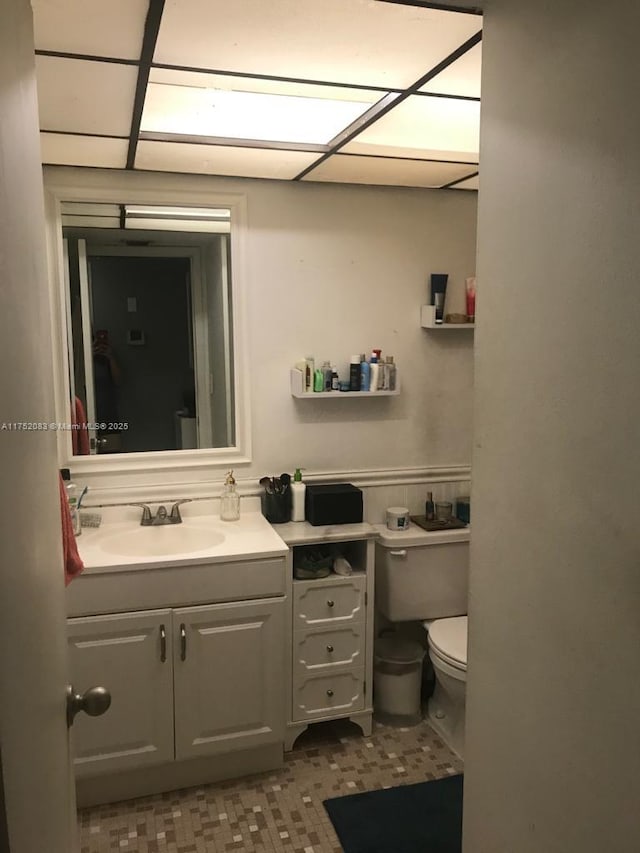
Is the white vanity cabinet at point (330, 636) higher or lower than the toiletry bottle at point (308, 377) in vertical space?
lower

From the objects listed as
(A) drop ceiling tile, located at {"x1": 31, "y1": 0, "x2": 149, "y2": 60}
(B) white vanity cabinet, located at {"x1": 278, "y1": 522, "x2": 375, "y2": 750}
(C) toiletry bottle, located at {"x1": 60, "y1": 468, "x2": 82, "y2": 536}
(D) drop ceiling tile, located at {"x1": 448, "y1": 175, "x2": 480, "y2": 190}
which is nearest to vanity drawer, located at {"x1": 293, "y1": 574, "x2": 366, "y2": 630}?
(B) white vanity cabinet, located at {"x1": 278, "y1": 522, "x2": 375, "y2": 750}

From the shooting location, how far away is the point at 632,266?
0.87 m

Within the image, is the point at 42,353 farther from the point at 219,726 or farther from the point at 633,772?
the point at 219,726

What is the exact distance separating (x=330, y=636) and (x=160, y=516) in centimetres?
77

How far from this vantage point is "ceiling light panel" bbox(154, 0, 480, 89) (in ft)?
4.16

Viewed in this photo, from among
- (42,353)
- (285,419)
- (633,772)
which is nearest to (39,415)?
(42,353)

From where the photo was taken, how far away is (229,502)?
257cm

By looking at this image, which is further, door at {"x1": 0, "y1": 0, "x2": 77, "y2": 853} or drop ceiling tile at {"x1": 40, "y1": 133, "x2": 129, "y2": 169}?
drop ceiling tile at {"x1": 40, "y1": 133, "x2": 129, "y2": 169}

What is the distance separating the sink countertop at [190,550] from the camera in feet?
7.04

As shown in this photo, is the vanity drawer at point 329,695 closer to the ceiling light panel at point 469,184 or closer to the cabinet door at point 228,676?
the cabinet door at point 228,676

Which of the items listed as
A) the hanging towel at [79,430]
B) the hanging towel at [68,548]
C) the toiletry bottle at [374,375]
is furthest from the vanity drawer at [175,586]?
the toiletry bottle at [374,375]

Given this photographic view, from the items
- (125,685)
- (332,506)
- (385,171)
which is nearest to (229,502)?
(332,506)

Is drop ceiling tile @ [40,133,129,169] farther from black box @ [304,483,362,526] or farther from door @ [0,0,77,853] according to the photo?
black box @ [304,483,362,526]

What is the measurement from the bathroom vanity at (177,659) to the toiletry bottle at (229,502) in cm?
17
